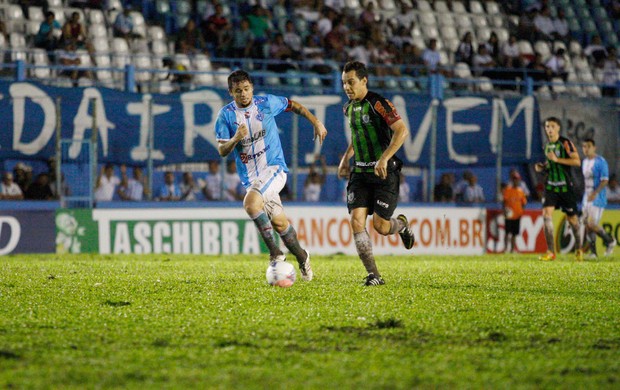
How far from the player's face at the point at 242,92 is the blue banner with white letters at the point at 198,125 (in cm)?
871

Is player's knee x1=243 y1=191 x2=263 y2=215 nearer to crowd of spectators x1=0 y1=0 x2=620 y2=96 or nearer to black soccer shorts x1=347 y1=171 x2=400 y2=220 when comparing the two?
black soccer shorts x1=347 y1=171 x2=400 y2=220

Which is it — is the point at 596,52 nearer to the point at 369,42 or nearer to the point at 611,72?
the point at 611,72

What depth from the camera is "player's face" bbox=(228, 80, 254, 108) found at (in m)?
9.84

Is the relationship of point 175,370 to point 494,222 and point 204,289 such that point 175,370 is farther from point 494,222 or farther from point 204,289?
point 494,222

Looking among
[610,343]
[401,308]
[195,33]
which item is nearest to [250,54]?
[195,33]

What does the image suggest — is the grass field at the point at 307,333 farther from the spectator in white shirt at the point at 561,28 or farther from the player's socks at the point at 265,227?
the spectator in white shirt at the point at 561,28

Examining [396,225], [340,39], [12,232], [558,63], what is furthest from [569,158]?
[558,63]

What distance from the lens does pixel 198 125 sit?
62.9ft

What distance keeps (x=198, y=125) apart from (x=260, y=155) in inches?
365

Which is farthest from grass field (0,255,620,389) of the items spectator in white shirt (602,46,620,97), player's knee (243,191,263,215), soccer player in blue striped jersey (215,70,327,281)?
spectator in white shirt (602,46,620,97)

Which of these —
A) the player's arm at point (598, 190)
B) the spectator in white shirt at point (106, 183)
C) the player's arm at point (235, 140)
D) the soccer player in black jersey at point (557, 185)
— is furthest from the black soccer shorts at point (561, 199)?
the player's arm at point (235, 140)

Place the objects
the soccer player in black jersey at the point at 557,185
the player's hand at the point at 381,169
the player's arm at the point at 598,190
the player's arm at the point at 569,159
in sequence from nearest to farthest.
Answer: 1. the player's hand at the point at 381,169
2. the player's arm at the point at 569,159
3. the soccer player in black jersey at the point at 557,185
4. the player's arm at the point at 598,190

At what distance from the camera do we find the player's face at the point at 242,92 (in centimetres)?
984

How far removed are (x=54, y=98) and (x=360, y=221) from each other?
9.98 metres
